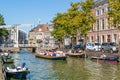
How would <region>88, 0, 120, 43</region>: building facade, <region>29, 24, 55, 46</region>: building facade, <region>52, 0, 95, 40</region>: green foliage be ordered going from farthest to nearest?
<region>29, 24, 55, 46</region>: building facade < <region>88, 0, 120, 43</region>: building facade < <region>52, 0, 95, 40</region>: green foliage

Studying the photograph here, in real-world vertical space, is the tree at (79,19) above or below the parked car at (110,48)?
above

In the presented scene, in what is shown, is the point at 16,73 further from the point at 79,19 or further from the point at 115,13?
the point at 79,19

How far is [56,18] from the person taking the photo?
9481 cm

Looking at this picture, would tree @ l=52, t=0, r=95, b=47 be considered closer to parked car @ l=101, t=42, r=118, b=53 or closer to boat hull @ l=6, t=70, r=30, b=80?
parked car @ l=101, t=42, r=118, b=53

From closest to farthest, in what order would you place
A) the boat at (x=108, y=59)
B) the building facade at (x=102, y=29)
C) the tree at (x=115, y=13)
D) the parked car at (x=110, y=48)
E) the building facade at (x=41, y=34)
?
1. the tree at (x=115, y=13)
2. the boat at (x=108, y=59)
3. the parked car at (x=110, y=48)
4. the building facade at (x=102, y=29)
5. the building facade at (x=41, y=34)

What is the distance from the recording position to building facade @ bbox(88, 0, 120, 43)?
86500 millimetres

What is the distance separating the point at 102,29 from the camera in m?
91.9

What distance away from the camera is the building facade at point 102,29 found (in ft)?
→ 284

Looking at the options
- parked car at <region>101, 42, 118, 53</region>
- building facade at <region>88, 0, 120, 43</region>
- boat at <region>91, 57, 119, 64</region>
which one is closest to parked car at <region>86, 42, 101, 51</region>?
parked car at <region>101, 42, 118, 53</region>

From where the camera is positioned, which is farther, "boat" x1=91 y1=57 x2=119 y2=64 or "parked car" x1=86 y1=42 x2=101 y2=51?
"parked car" x1=86 y1=42 x2=101 y2=51

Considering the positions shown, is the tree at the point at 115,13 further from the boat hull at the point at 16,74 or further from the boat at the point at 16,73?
the boat hull at the point at 16,74

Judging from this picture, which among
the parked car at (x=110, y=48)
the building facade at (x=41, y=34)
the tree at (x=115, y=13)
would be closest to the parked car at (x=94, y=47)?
the parked car at (x=110, y=48)

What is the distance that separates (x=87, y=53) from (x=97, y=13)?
24.7 metres

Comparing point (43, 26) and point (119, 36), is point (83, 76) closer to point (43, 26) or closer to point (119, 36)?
point (119, 36)
